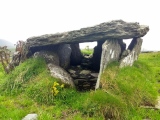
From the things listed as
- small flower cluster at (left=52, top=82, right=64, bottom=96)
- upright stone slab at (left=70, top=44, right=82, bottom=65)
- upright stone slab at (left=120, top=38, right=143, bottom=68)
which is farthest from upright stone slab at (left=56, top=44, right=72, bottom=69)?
small flower cluster at (left=52, top=82, right=64, bottom=96)

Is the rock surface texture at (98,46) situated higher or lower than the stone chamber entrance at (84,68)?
higher

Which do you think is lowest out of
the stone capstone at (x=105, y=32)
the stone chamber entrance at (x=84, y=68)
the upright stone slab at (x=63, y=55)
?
the stone chamber entrance at (x=84, y=68)

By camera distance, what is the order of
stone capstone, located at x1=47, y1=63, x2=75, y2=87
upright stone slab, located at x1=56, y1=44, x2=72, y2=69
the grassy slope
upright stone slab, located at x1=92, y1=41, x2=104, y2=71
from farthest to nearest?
upright stone slab, located at x1=92, y1=41, x2=104, y2=71 → upright stone slab, located at x1=56, y1=44, x2=72, y2=69 → stone capstone, located at x1=47, y1=63, x2=75, y2=87 → the grassy slope

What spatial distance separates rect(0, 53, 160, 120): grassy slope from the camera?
33.3 ft

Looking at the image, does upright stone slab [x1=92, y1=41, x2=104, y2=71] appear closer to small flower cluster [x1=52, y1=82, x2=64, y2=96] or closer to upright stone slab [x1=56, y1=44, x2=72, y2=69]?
upright stone slab [x1=56, y1=44, x2=72, y2=69]

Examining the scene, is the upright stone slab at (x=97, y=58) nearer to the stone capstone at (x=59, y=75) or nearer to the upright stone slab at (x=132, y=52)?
the upright stone slab at (x=132, y=52)

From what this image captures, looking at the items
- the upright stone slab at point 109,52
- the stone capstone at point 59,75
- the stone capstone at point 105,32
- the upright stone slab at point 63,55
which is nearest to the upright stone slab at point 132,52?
the upright stone slab at point 109,52

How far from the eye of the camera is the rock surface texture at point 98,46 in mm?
13508

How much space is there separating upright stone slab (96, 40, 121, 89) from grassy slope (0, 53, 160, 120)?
0.40m

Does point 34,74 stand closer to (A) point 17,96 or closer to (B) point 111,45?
(A) point 17,96

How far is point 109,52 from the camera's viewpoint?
13.5 m

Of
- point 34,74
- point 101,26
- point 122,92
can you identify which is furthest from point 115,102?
point 34,74

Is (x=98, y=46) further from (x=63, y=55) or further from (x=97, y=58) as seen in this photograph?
(x=63, y=55)

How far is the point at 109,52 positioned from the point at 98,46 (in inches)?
166
